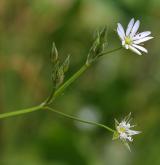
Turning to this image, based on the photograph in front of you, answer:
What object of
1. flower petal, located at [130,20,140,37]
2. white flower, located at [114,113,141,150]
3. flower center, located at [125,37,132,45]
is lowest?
white flower, located at [114,113,141,150]

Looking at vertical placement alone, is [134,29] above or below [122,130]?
above

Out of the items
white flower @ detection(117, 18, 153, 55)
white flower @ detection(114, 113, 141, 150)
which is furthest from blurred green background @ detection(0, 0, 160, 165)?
white flower @ detection(114, 113, 141, 150)

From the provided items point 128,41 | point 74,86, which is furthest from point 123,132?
point 74,86

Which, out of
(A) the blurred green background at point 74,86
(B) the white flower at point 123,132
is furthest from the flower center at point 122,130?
(A) the blurred green background at point 74,86

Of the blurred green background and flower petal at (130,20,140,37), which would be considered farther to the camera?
the blurred green background

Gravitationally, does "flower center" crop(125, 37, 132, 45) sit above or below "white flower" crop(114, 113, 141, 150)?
above

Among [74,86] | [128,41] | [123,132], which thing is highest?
[128,41]

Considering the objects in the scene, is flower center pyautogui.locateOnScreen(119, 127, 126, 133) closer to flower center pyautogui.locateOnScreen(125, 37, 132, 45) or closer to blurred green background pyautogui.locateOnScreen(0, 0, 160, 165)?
flower center pyautogui.locateOnScreen(125, 37, 132, 45)

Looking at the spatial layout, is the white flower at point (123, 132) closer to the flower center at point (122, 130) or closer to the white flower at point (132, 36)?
the flower center at point (122, 130)

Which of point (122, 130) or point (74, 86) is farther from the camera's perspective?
point (74, 86)

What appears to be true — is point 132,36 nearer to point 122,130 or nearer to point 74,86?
point 122,130
